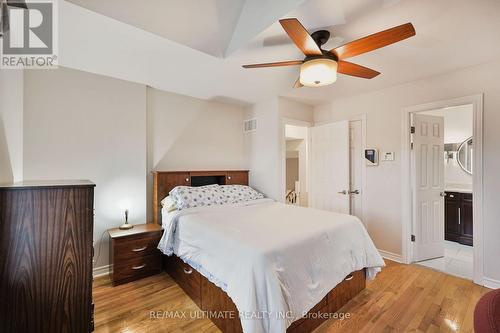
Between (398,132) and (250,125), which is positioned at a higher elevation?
(250,125)

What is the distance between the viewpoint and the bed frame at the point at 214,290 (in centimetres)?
167

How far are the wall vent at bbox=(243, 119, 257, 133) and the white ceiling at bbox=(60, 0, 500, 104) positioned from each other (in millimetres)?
1108

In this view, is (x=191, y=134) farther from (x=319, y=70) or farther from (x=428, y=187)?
(x=428, y=187)

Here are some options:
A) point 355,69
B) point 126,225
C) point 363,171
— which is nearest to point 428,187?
point 363,171

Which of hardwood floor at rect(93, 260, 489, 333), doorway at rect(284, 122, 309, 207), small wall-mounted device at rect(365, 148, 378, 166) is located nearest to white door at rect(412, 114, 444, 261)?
small wall-mounted device at rect(365, 148, 378, 166)

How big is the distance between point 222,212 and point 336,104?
103 inches

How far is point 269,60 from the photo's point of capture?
224 cm

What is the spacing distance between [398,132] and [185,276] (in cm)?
324

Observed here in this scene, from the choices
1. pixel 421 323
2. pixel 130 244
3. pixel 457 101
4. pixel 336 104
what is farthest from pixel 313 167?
pixel 130 244

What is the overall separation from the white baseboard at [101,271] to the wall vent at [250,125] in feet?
9.37

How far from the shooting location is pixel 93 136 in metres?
2.64

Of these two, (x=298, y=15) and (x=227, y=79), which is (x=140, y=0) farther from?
(x=227, y=79)

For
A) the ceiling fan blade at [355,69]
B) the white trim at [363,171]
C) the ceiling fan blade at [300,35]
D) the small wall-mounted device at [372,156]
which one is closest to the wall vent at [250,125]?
the white trim at [363,171]
